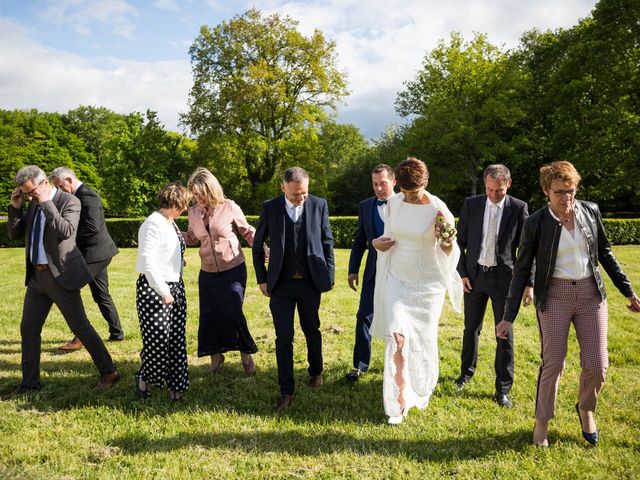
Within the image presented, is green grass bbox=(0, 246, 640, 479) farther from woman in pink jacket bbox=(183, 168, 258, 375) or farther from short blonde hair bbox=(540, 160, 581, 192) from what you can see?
short blonde hair bbox=(540, 160, 581, 192)

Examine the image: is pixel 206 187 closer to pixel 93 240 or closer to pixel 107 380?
pixel 107 380

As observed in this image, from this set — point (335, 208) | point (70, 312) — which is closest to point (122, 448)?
point (70, 312)

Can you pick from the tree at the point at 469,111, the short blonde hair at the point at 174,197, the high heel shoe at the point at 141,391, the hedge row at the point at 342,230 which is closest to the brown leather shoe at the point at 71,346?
the high heel shoe at the point at 141,391

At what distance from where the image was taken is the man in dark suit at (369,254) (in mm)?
5461

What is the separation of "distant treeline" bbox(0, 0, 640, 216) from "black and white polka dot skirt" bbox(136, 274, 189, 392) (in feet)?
83.9

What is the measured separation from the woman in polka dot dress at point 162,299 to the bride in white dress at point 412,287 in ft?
6.96

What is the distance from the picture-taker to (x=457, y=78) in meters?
33.6

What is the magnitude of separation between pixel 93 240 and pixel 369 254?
3986 millimetres

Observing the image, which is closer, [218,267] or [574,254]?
[574,254]

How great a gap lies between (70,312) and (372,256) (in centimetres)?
338

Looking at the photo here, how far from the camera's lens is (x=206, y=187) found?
5.25m

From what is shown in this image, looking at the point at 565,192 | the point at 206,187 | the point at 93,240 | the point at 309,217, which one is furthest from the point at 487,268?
the point at 93,240

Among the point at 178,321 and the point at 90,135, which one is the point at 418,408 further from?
the point at 90,135

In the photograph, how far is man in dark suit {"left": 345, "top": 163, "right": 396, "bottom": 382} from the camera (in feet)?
17.9
